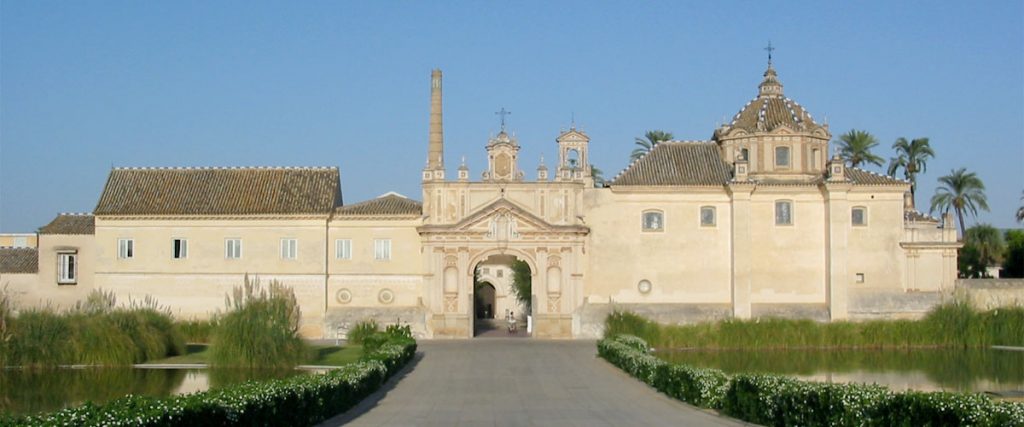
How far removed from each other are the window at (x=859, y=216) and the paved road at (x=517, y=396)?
14.7 meters

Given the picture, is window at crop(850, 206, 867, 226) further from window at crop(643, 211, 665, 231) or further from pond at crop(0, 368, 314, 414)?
pond at crop(0, 368, 314, 414)

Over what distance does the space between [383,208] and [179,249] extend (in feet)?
27.0

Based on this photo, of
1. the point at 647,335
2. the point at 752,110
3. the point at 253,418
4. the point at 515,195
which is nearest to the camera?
the point at 253,418

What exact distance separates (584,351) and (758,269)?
35.0 feet

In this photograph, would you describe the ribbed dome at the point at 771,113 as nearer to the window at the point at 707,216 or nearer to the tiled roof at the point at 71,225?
the window at the point at 707,216

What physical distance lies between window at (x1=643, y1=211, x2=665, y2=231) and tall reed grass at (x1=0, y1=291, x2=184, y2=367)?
65.2 feet

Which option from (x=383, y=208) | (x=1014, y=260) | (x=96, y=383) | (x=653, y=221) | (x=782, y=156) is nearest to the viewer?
(x=96, y=383)

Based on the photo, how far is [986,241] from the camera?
229ft

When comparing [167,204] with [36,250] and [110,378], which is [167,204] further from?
[110,378]

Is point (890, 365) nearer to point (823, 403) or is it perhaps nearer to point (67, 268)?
point (823, 403)

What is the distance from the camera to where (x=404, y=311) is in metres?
47.7

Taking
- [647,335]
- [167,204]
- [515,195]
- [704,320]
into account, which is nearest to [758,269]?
[704,320]

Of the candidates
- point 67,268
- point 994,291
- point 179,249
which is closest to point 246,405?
point 179,249

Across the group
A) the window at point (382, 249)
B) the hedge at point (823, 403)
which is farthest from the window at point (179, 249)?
the hedge at point (823, 403)
